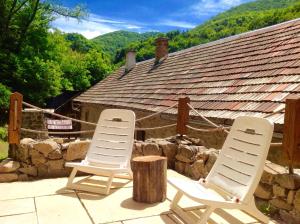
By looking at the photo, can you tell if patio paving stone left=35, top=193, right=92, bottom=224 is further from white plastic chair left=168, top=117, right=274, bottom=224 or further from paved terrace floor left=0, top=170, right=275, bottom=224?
white plastic chair left=168, top=117, right=274, bottom=224

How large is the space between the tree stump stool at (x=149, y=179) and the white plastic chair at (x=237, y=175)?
379 mm

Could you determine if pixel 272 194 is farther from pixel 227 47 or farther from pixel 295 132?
pixel 227 47

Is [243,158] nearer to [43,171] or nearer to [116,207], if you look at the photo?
[116,207]

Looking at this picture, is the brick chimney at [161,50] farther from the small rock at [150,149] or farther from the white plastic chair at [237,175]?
the white plastic chair at [237,175]

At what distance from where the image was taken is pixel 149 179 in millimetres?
4320

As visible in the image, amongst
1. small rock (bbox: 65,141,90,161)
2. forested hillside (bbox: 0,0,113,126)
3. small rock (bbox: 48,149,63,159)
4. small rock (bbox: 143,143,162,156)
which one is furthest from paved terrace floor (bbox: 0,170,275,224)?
forested hillside (bbox: 0,0,113,126)

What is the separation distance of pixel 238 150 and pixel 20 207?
2764 mm

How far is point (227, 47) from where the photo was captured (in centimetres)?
1191

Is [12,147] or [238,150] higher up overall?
[238,150]

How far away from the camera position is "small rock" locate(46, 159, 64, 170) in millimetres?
5633

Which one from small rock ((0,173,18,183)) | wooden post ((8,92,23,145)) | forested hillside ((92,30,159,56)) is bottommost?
small rock ((0,173,18,183))

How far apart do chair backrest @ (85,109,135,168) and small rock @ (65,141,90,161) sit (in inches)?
18.8

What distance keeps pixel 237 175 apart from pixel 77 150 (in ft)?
10.1

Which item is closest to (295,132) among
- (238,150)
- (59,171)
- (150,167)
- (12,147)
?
(238,150)
